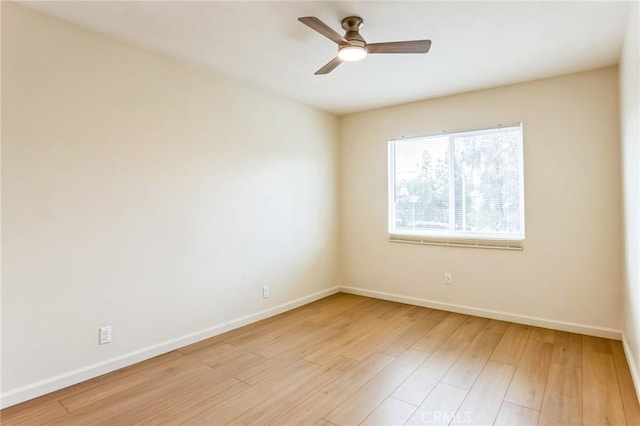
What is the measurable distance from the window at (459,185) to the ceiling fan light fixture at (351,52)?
202 cm

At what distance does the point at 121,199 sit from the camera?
8.43 ft

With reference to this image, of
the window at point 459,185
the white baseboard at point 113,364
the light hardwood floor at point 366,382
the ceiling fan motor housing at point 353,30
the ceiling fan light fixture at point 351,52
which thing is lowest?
the light hardwood floor at point 366,382

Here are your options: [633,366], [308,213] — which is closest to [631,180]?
[633,366]

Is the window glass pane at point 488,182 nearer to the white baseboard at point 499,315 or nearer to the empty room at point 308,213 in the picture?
the empty room at point 308,213

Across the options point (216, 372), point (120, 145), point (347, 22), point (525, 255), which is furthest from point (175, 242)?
point (525, 255)

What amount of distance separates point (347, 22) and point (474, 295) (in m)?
3.07

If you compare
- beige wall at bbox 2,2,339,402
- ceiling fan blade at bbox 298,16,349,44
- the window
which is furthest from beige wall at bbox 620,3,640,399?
beige wall at bbox 2,2,339,402

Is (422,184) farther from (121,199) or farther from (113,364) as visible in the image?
(113,364)

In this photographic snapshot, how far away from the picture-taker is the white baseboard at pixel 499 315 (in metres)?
3.11

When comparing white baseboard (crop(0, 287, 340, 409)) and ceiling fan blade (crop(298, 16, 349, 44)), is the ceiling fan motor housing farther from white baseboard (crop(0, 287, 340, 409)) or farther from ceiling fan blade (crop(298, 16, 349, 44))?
white baseboard (crop(0, 287, 340, 409))

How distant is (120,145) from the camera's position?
2.57 meters

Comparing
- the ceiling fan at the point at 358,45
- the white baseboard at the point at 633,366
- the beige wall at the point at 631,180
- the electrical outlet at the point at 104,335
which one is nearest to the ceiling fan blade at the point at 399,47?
the ceiling fan at the point at 358,45

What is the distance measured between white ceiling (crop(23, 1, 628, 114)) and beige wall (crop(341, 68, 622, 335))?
0.26m

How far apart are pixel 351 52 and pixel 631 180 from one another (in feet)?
7.05
